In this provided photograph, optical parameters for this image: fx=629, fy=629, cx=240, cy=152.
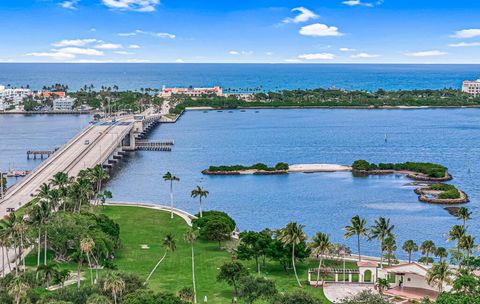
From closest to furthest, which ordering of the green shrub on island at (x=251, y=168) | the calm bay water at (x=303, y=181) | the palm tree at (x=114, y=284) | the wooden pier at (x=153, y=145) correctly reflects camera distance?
1. the palm tree at (x=114, y=284)
2. the calm bay water at (x=303, y=181)
3. the green shrub on island at (x=251, y=168)
4. the wooden pier at (x=153, y=145)

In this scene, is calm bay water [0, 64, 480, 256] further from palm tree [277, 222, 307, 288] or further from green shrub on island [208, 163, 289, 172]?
palm tree [277, 222, 307, 288]

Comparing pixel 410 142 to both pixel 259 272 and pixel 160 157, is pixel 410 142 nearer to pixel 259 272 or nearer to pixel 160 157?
pixel 160 157

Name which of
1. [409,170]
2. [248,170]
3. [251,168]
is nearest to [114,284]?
[248,170]

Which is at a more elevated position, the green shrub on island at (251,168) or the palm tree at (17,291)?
the palm tree at (17,291)

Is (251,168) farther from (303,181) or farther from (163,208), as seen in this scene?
(163,208)

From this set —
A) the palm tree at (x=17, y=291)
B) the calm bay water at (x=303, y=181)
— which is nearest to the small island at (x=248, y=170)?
the calm bay water at (x=303, y=181)

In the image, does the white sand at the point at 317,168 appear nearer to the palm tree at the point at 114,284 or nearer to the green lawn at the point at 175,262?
the green lawn at the point at 175,262

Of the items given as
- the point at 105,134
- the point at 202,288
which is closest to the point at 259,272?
the point at 202,288
